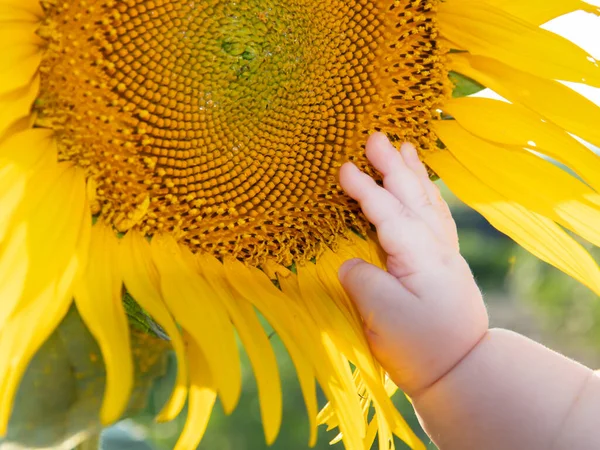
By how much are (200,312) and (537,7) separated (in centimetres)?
59

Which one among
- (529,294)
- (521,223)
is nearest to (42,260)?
(521,223)

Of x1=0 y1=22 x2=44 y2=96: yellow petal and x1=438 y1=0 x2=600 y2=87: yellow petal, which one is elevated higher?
x1=438 y1=0 x2=600 y2=87: yellow petal

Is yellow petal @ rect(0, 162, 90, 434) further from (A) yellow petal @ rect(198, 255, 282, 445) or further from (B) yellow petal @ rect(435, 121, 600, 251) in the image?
(B) yellow petal @ rect(435, 121, 600, 251)

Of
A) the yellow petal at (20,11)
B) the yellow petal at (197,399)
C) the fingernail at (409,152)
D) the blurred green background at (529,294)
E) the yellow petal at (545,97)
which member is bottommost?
the blurred green background at (529,294)

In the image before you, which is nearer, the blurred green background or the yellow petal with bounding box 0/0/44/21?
the yellow petal with bounding box 0/0/44/21

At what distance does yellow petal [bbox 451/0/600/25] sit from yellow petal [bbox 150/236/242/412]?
0.48 meters

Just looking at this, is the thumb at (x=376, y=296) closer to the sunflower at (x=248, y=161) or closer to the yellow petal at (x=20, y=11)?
the sunflower at (x=248, y=161)

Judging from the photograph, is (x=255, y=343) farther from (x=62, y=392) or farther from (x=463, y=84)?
(x=463, y=84)

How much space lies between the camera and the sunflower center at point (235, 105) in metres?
0.80

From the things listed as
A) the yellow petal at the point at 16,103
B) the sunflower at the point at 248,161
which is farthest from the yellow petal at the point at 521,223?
the yellow petal at the point at 16,103

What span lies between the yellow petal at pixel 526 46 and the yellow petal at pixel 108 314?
0.52 m

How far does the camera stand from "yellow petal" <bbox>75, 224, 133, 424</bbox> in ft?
2.18

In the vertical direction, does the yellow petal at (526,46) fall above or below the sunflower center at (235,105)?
above


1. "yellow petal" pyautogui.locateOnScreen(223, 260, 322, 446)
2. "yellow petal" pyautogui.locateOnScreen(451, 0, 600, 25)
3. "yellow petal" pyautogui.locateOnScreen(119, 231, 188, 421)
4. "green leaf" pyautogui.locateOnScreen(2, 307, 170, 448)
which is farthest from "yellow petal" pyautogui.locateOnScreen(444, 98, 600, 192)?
"green leaf" pyautogui.locateOnScreen(2, 307, 170, 448)
